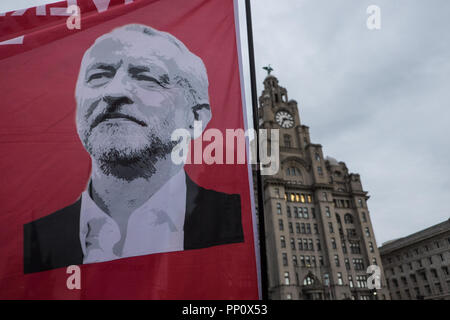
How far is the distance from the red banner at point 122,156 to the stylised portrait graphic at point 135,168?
0.07 ft

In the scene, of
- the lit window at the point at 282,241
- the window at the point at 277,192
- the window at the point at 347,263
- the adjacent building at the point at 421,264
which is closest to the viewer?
the lit window at the point at 282,241

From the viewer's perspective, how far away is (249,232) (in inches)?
213

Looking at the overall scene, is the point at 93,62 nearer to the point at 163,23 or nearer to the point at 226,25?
the point at 163,23

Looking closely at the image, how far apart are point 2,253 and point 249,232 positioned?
4.38 meters

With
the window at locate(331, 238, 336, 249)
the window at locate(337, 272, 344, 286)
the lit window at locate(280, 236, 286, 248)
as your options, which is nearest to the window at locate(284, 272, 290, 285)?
the lit window at locate(280, 236, 286, 248)

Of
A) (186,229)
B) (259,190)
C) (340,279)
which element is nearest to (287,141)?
(340,279)

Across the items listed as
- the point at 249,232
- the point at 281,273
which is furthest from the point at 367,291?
the point at 249,232

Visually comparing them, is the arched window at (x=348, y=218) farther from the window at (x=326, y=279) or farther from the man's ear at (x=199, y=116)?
the man's ear at (x=199, y=116)

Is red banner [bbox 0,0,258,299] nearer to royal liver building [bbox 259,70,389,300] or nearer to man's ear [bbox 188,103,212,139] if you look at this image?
man's ear [bbox 188,103,212,139]

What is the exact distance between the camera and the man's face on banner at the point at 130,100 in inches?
241

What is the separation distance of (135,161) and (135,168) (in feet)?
0.46

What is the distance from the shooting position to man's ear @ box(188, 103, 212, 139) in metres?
6.14

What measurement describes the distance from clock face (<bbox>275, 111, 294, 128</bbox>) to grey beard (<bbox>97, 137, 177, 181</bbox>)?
79102 mm

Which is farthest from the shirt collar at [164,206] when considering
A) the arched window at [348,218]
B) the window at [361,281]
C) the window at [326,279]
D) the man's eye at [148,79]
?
the arched window at [348,218]
